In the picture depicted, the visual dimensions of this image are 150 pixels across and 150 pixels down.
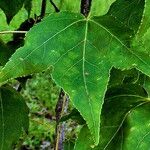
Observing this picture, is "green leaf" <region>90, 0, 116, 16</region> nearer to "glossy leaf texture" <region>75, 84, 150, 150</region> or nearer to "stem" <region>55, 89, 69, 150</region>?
"stem" <region>55, 89, 69, 150</region>

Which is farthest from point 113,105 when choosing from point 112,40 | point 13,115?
point 13,115

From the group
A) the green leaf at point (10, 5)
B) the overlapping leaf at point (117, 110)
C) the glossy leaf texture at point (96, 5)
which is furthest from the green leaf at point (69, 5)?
the overlapping leaf at point (117, 110)

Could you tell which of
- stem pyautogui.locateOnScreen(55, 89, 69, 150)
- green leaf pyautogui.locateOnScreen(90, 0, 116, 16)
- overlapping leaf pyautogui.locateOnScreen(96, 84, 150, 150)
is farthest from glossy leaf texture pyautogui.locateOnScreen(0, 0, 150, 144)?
green leaf pyautogui.locateOnScreen(90, 0, 116, 16)

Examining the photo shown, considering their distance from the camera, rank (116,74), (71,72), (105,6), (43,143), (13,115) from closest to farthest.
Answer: (71,72), (116,74), (13,115), (105,6), (43,143)

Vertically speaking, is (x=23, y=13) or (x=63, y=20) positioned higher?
(x=63, y=20)

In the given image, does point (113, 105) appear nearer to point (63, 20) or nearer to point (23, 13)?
point (63, 20)

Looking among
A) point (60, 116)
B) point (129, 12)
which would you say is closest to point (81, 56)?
point (129, 12)
